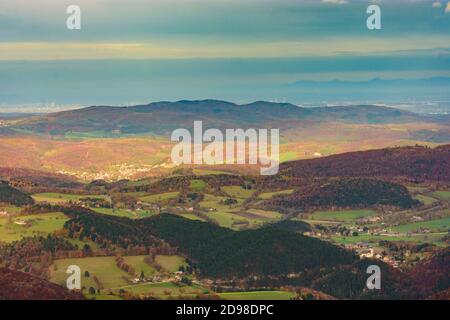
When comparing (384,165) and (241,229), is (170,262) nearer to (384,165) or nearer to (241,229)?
(241,229)

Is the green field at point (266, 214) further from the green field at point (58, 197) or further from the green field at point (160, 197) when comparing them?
the green field at point (58, 197)

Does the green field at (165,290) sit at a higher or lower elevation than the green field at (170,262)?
higher

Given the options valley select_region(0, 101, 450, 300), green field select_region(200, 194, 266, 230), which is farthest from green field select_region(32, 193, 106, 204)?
green field select_region(200, 194, 266, 230)

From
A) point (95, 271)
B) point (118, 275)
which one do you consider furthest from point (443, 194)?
point (95, 271)

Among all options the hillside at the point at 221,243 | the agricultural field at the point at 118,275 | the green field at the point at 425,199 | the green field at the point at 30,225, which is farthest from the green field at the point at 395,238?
the green field at the point at 30,225
